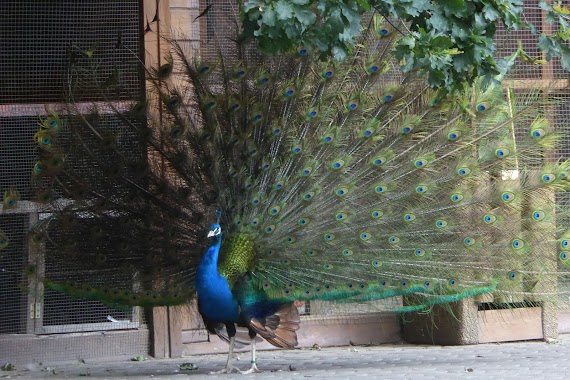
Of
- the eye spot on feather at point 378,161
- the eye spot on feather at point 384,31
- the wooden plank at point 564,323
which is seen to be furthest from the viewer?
the wooden plank at point 564,323

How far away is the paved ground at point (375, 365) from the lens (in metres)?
7.43

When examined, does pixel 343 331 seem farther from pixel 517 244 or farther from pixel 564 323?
pixel 517 244

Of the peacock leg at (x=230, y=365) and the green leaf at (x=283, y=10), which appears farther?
the peacock leg at (x=230, y=365)

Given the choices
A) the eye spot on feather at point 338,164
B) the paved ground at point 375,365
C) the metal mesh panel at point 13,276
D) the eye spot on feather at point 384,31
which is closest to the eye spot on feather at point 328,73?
the eye spot on feather at point 384,31

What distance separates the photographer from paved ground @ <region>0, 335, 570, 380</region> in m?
7.43

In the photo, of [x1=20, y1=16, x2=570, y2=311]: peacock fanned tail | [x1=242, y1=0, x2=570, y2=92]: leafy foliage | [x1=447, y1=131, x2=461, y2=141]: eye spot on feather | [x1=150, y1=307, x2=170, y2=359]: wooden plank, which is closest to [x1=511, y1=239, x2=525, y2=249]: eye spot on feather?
[x1=20, y1=16, x2=570, y2=311]: peacock fanned tail

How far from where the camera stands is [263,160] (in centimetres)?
773

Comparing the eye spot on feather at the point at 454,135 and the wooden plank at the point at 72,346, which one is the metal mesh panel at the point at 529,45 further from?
the wooden plank at the point at 72,346

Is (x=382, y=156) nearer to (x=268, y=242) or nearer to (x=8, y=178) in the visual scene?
(x=268, y=242)

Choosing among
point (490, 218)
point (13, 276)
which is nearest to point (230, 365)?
point (13, 276)

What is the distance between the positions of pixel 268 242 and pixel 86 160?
1549 mm

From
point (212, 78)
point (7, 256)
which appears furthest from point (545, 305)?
point (7, 256)

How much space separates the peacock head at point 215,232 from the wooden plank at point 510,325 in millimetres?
3145

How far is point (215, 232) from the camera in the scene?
7.34 meters
